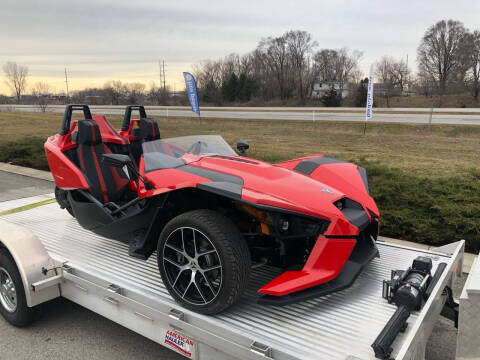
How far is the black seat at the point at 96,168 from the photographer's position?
4.24 metres

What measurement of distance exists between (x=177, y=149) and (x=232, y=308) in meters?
1.47

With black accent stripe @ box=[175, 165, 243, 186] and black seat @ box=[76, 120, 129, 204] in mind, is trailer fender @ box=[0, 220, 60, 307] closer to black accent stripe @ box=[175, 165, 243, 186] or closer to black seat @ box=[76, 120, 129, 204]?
black seat @ box=[76, 120, 129, 204]

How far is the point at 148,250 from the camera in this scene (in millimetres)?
Result: 3100

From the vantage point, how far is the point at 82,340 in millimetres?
3141

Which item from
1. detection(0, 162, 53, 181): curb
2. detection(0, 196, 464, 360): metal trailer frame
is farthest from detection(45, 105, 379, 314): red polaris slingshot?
detection(0, 162, 53, 181): curb

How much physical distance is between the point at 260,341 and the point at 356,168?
6.71 feet

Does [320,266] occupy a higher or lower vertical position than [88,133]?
lower

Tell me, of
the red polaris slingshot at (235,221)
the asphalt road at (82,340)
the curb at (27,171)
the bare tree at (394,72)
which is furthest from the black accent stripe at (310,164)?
the bare tree at (394,72)

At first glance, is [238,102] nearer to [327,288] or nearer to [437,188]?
[437,188]

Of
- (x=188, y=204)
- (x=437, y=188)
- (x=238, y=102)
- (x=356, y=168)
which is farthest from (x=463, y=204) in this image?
(x=238, y=102)

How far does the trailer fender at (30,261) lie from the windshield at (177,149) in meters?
1.14

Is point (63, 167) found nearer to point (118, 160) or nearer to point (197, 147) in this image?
point (118, 160)

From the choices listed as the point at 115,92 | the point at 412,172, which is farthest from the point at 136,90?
the point at 412,172

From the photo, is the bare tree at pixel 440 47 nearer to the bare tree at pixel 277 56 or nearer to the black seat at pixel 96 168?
the bare tree at pixel 277 56
